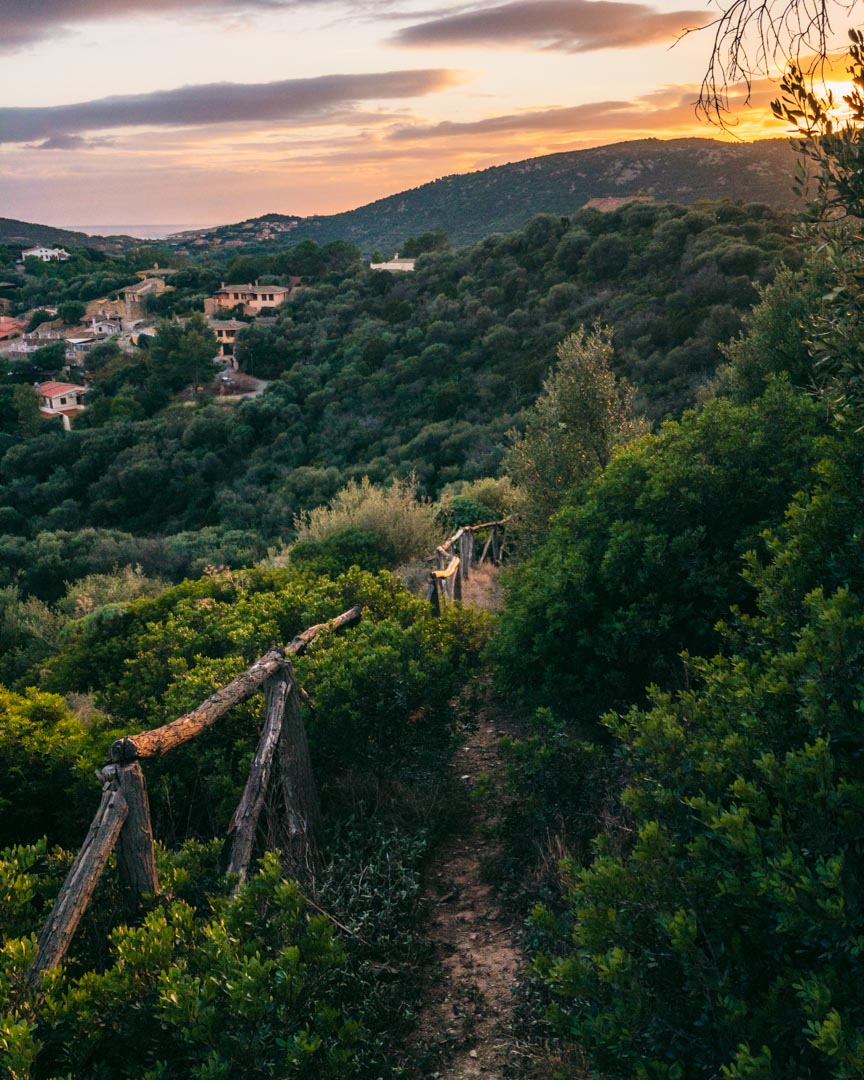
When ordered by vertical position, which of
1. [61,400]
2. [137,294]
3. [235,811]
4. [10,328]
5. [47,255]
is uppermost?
[47,255]

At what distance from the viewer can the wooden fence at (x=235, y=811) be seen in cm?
290

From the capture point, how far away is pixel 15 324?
70812 mm

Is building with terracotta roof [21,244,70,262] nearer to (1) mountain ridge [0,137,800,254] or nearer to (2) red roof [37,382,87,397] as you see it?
(1) mountain ridge [0,137,800,254]

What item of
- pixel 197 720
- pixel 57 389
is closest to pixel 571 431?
pixel 197 720

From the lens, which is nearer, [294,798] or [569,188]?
[294,798]

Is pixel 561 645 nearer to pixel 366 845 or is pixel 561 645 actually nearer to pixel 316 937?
pixel 366 845

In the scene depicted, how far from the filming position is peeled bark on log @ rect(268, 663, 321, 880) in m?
4.34

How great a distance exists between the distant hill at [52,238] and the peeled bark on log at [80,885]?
127m

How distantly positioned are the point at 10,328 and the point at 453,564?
2849 inches

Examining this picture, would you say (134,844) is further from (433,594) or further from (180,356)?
(180,356)

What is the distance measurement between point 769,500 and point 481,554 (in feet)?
32.0

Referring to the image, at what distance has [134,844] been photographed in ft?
10.6

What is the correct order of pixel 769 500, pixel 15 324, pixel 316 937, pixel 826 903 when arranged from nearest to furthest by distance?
pixel 826 903 → pixel 316 937 → pixel 769 500 → pixel 15 324

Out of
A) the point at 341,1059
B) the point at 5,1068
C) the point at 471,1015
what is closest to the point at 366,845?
the point at 471,1015
